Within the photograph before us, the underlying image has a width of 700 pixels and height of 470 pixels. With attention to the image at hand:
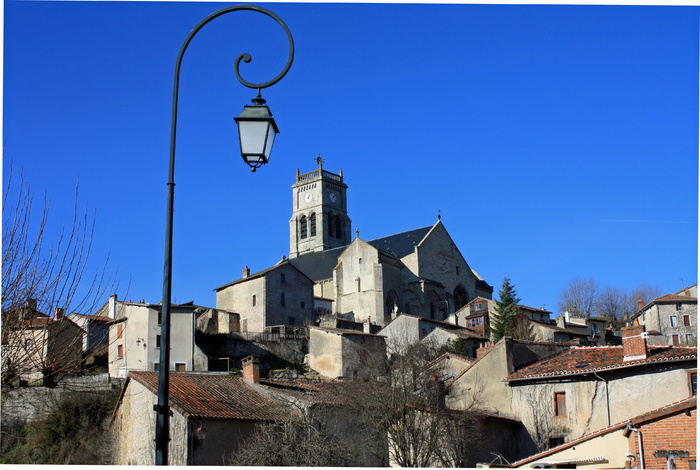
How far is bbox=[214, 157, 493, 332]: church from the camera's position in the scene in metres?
55.0

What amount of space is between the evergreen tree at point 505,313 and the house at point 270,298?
12918 millimetres

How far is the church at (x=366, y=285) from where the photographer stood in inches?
2165

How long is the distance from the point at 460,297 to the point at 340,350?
24.1m

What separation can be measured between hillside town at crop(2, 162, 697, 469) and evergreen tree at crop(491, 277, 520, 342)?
14cm

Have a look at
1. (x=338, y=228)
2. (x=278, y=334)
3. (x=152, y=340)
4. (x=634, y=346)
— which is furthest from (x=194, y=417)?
(x=338, y=228)

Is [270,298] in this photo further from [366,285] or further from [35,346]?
[35,346]

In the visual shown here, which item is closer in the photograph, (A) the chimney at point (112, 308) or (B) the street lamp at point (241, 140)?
(B) the street lamp at point (241, 140)

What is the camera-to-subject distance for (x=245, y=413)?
24703 mm

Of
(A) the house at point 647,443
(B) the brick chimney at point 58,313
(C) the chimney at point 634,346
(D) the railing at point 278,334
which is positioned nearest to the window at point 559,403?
(C) the chimney at point 634,346

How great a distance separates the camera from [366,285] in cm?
6262

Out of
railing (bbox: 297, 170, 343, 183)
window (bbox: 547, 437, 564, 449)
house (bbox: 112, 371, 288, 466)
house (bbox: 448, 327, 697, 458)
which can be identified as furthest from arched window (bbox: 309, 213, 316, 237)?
window (bbox: 547, 437, 564, 449)

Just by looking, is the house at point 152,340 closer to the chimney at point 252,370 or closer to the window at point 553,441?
the chimney at point 252,370

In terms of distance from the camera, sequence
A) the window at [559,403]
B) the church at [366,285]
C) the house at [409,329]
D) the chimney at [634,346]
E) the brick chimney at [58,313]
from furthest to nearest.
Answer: the church at [366,285] → the house at [409,329] → the window at [559,403] → the chimney at [634,346] → the brick chimney at [58,313]

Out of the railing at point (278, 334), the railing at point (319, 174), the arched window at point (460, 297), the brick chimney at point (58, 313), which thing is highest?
the railing at point (319, 174)
